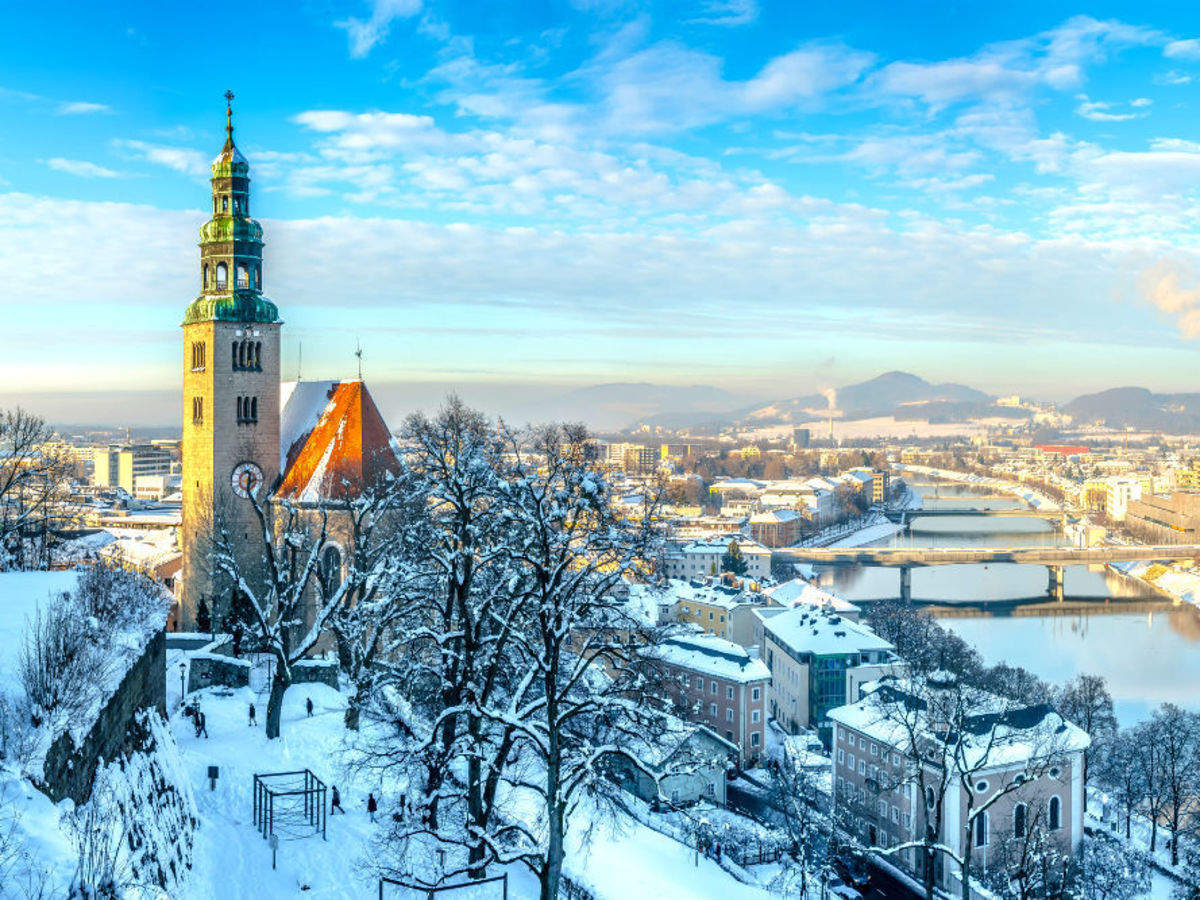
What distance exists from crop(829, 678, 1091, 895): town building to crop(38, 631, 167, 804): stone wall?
1278 centimetres

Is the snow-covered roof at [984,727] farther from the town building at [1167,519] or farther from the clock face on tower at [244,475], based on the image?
the town building at [1167,519]

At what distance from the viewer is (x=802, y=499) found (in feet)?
318

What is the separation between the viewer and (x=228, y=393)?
24.4 m

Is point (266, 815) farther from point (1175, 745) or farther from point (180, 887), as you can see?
point (1175, 745)

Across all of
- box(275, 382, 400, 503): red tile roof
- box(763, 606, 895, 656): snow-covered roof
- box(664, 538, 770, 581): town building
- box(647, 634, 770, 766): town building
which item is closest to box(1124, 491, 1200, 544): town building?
box(664, 538, 770, 581): town building

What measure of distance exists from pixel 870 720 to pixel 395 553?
38.5 ft

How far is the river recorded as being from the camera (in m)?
38.8

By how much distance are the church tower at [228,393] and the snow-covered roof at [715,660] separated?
11.0 m

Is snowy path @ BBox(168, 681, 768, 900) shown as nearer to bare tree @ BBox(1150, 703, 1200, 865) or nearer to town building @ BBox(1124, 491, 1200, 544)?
bare tree @ BBox(1150, 703, 1200, 865)

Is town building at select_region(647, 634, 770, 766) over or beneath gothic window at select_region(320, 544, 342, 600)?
beneath

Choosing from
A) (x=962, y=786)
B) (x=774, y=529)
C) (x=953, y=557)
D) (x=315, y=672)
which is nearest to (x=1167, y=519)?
(x=774, y=529)

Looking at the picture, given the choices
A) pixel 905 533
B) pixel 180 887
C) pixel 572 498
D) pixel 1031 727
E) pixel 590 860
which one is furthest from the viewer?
pixel 905 533

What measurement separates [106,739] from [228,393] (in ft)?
53.5

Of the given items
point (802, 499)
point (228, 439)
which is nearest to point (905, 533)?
point (802, 499)
